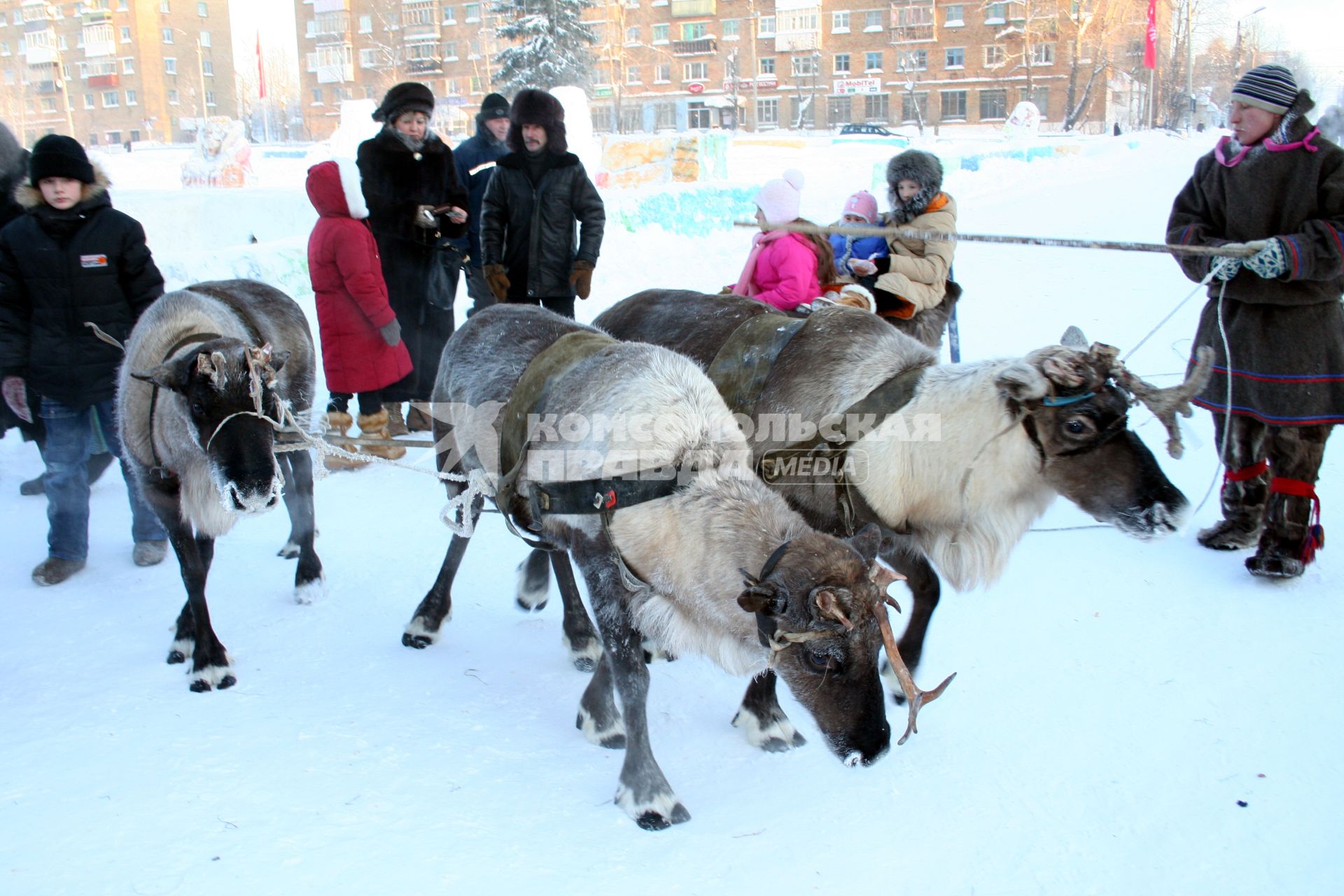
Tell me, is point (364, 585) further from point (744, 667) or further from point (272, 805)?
point (744, 667)

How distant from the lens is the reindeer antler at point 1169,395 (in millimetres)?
2930

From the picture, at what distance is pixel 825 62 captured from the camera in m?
59.3

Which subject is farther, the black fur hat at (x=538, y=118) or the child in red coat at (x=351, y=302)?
the black fur hat at (x=538, y=118)

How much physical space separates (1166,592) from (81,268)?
17.9 feet

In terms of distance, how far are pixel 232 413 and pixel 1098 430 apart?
121 inches

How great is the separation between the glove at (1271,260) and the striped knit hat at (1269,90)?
2.01 feet

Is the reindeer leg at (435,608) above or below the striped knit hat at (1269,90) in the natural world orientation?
below

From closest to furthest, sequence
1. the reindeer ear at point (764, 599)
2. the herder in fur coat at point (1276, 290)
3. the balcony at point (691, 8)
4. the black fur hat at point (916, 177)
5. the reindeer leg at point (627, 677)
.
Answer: the reindeer ear at point (764, 599)
the reindeer leg at point (627, 677)
the herder in fur coat at point (1276, 290)
the black fur hat at point (916, 177)
the balcony at point (691, 8)

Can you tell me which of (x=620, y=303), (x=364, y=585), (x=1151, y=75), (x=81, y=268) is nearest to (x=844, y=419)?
(x=620, y=303)

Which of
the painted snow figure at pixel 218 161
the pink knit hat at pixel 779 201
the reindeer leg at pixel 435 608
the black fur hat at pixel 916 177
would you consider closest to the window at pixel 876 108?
the painted snow figure at pixel 218 161

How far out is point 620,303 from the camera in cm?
449

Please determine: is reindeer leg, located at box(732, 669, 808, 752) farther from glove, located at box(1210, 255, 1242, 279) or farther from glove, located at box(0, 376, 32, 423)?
glove, located at box(0, 376, 32, 423)

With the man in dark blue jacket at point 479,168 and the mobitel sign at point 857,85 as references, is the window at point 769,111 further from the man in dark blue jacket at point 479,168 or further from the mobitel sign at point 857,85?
the man in dark blue jacket at point 479,168

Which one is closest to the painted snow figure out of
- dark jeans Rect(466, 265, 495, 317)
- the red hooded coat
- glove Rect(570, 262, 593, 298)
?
dark jeans Rect(466, 265, 495, 317)
